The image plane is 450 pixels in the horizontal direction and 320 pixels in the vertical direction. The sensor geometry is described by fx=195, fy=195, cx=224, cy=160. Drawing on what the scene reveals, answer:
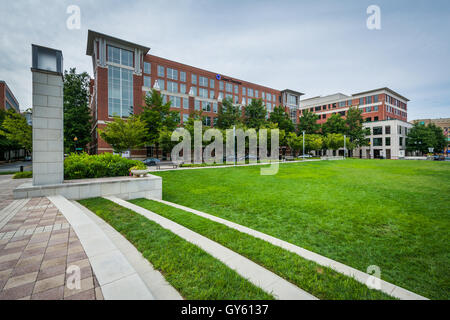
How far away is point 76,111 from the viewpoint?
35.8m

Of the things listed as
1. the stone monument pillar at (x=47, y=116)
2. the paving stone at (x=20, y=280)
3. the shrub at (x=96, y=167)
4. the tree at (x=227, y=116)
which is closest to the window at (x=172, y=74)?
the tree at (x=227, y=116)

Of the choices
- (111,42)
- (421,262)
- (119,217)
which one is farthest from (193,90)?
(421,262)

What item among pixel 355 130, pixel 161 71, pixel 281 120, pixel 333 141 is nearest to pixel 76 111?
pixel 161 71

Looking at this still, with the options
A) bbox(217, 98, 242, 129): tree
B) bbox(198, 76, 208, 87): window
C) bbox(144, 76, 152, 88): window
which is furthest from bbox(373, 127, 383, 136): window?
bbox(144, 76, 152, 88): window

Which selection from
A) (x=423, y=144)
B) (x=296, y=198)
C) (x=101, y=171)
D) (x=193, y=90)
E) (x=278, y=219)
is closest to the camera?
(x=278, y=219)

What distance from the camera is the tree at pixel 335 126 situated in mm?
56388

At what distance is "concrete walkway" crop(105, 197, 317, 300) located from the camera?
2.68 metres

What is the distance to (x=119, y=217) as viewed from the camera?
18.4 ft

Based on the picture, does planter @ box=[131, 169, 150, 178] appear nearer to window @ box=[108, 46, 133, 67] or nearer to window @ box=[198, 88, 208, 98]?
window @ box=[108, 46, 133, 67]

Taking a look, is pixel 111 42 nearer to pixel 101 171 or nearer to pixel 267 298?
pixel 101 171

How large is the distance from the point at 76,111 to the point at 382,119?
3120 inches

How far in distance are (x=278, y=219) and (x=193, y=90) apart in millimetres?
45941

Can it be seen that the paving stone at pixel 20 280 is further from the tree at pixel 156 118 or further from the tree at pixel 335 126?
the tree at pixel 335 126

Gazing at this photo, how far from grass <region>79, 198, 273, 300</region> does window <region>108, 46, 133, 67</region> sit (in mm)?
42036
